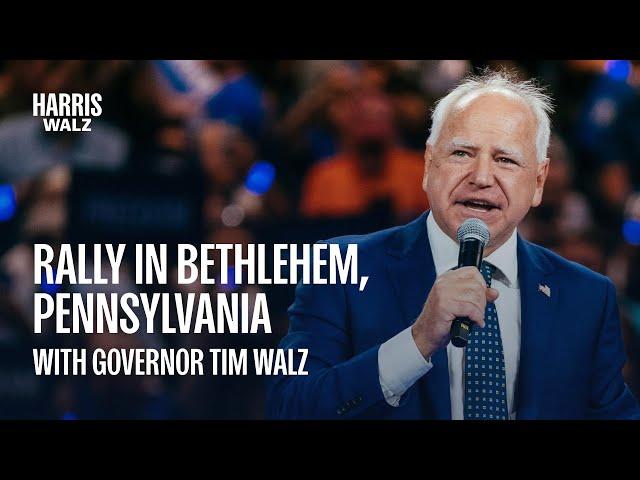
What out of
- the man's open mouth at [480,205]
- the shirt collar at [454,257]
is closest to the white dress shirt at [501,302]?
the shirt collar at [454,257]

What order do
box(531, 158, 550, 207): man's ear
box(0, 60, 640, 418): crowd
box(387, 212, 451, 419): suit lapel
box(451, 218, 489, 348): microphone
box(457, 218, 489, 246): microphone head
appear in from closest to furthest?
1. box(451, 218, 489, 348): microphone
2. box(457, 218, 489, 246): microphone head
3. box(387, 212, 451, 419): suit lapel
4. box(531, 158, 550, 207): man's ear
5. box(0, 60, 640, 418): crowd

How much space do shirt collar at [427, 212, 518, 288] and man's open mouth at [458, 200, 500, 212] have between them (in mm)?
112

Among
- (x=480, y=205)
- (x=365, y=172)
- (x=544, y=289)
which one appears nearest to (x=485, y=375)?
(x=544, y=289)

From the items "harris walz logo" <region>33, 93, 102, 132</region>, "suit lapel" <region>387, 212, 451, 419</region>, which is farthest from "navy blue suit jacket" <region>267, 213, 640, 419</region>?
"harris walz logo" <region>33, 93, 102, 132</region>

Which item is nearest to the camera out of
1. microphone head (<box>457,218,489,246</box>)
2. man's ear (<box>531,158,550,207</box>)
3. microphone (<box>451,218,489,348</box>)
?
microphone (<box>451,218,489,348</box>)

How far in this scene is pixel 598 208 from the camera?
3.50 m

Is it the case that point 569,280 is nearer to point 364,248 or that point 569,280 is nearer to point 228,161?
point 364,248

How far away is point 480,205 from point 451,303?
0.59m

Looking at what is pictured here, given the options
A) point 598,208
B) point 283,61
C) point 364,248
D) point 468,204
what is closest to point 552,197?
point 598,208

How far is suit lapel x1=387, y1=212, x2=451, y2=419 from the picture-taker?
10.3 feet

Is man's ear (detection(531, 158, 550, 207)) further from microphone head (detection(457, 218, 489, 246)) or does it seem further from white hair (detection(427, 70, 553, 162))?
microphone head (detection(457, 218, 489, 246))

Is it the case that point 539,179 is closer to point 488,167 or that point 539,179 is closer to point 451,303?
point 488,167

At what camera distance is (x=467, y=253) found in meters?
2.73

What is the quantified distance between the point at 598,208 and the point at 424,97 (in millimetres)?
699
